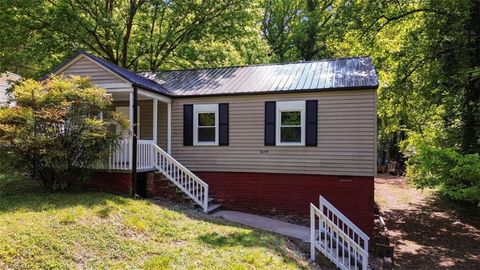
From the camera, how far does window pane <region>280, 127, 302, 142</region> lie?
433 inches

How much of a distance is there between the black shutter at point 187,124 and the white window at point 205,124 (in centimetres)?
11

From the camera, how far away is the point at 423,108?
15250 millimetres

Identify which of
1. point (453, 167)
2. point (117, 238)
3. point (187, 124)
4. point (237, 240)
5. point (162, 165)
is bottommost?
point (237, 240)

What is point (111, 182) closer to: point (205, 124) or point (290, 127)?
point (205, 124)

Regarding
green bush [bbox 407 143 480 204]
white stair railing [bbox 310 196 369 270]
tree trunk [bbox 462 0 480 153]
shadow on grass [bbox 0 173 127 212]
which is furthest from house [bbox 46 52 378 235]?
tree trunk [bbox 462 0 480 153]

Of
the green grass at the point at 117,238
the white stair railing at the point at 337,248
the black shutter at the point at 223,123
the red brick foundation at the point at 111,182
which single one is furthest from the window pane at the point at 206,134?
the white stair railing at the point at 337,248

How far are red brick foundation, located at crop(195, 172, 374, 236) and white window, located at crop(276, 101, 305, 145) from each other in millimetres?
1045

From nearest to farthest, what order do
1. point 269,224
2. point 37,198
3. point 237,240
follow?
point 237,240 → point 37,198 → point 269,224

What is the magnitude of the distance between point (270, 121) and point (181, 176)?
122 inches

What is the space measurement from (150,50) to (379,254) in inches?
592

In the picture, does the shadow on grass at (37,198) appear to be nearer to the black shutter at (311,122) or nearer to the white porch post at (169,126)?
the white porch post at (169,126)

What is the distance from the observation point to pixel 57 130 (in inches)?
339

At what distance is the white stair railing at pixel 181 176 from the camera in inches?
412

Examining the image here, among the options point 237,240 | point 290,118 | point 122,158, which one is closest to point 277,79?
point 290,118
